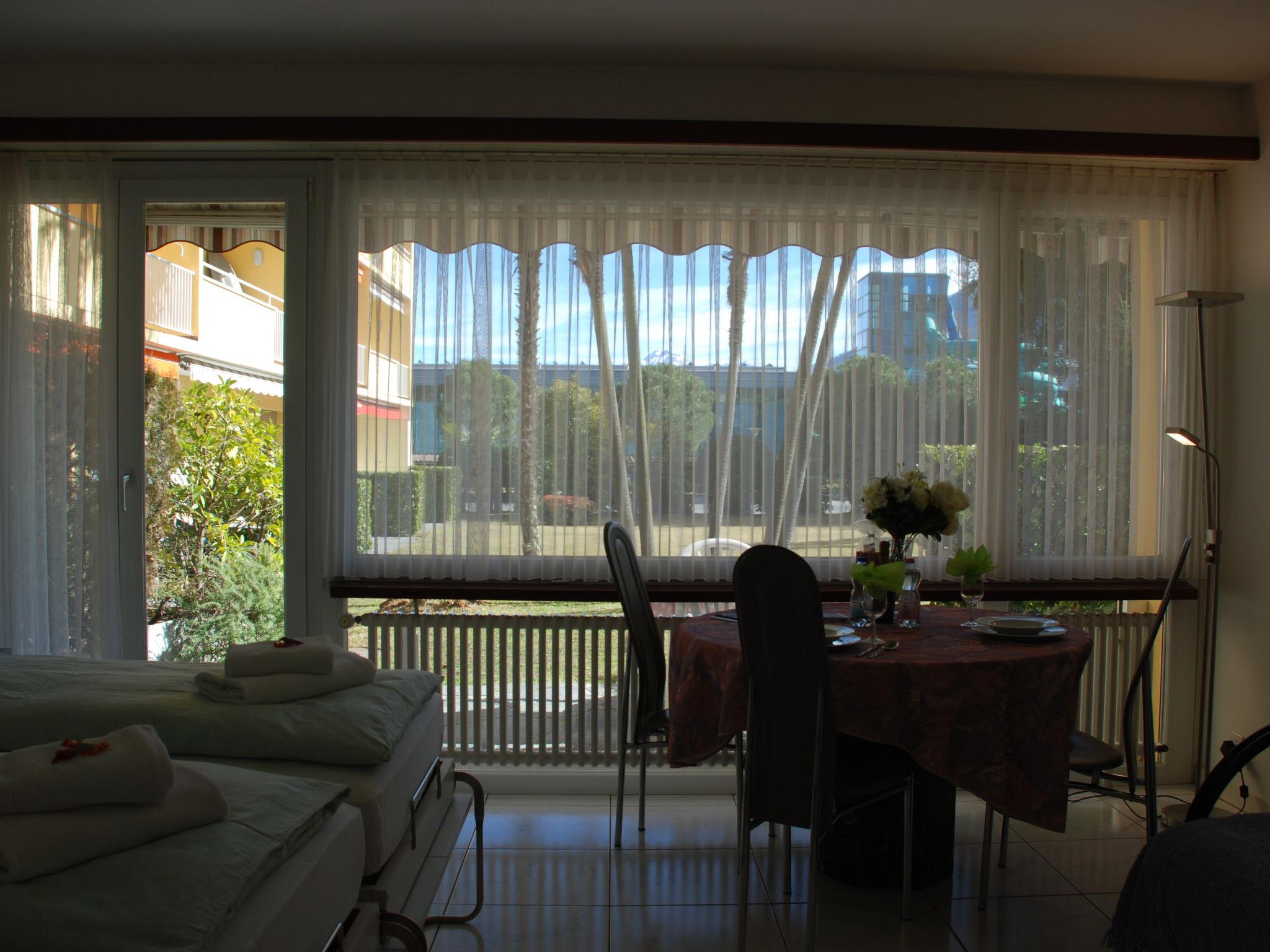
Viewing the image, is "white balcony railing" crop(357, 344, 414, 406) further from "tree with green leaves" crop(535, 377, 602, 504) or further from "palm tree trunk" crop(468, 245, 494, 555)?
"tree with green leaves" crop(535, 377, 602, 504)

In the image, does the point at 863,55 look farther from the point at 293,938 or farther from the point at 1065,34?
the point at 293,938

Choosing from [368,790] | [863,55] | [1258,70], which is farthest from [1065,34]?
[368,790]

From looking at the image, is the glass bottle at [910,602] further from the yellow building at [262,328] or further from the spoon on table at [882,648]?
the yellow building at [262,328]

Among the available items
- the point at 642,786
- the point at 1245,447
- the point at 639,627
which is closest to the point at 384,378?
the point at 639,627

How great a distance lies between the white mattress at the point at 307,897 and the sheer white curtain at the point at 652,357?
5.98 ft

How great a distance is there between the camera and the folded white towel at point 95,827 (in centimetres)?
123

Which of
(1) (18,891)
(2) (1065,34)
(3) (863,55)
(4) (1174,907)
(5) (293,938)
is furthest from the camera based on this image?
(3) (863,55)

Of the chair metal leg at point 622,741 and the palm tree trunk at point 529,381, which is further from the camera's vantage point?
the palm tree trunk at point 529,381

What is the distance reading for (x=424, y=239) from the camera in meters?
3.45

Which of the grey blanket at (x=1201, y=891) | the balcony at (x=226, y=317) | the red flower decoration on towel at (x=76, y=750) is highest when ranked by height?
the balcony at (x=226, y=317)

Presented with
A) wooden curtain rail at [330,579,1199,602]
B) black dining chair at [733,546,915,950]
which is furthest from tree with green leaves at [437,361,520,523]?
black dining chair at [733,546,915,950]

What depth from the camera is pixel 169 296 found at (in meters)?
3.56

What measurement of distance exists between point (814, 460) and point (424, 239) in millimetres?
1722

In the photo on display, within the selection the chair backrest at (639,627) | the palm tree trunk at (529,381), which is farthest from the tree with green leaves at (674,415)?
the chair backrest at (639,627)
